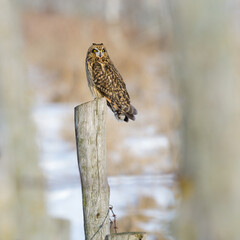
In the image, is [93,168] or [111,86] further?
[111,86]

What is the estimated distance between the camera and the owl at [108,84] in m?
3.45

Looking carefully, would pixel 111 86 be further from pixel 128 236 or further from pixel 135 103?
pixel 135 103

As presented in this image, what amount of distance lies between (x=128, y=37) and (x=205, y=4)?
5.95m

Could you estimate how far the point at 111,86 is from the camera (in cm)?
356

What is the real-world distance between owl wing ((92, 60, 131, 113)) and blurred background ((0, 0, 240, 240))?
1.10 ft

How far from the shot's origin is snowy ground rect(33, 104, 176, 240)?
16.7ft

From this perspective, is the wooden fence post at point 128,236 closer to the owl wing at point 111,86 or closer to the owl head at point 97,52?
the owl wing at point 111,86

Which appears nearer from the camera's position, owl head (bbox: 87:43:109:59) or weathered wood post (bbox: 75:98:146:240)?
weathered wood post (bbox: 75:98:146:240)

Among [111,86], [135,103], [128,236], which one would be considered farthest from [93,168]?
[135,103]

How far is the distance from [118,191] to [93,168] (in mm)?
2752

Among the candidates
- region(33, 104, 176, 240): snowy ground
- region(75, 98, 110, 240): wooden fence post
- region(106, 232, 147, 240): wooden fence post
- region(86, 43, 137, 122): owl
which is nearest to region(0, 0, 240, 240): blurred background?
region(33, 104, 176, 240): snowy ground

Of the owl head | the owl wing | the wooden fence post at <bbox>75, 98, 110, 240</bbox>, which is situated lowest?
the wooden fence post at <bbox>75, 98, 110, 240</bbox>

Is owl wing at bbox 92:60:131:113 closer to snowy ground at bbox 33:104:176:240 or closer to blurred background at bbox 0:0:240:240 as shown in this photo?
blurred background at bbox 0:0:240:240

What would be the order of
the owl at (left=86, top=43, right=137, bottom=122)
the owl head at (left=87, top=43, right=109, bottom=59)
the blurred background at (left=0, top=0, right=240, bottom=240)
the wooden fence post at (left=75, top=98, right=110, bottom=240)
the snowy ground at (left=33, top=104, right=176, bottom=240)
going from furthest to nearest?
the snowy ground at (left=33, top=104, right=176, bottom=240)
the owl head at (left=87, top=43, right=109, bottom=59)
the owl at (left=86, top=43, right=137, bottom=122)
the blurred background at (left=0, top=0, right=240, bottom=240)
the wooden fence post at (left=75, top=98, right=110, bottom=240)
